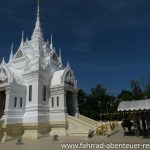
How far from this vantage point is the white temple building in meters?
17.8

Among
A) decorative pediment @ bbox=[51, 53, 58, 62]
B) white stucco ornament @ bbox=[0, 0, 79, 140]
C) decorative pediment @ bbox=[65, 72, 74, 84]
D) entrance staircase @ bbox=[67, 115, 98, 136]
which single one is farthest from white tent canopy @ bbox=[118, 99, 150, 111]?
decorative pediment @ bbox=[51, 53, 58, 62]

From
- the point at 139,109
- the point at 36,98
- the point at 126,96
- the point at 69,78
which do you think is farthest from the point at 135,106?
the point at 126,96

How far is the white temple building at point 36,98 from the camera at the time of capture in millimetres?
17781

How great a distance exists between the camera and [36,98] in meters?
18.8

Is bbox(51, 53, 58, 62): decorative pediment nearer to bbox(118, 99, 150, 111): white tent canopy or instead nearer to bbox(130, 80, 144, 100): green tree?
bbox(118, 99, 150, 111): white tent canopy

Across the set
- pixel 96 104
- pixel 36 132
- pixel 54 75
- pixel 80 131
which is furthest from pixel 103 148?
pixel 96 104

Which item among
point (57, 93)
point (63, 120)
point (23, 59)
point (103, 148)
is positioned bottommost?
point (103, 148)

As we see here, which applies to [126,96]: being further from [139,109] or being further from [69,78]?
[139,109]

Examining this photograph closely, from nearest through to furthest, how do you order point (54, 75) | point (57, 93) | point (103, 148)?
point (103, 148)
point (57, 93)
point (54, 75)

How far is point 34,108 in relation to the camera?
60.7 ft

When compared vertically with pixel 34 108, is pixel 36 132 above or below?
below

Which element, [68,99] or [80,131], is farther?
[68,99]

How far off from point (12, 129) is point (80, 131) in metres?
6.22

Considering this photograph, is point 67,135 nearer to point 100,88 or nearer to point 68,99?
point 68,99
